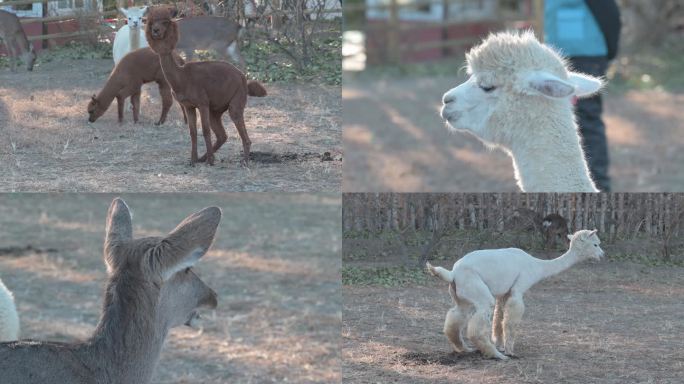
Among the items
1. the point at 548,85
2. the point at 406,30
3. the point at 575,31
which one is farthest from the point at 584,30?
the point at 406,30

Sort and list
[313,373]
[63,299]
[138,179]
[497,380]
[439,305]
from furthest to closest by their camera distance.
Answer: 1. [63,299]
2. [313,373]
3. [138,179]
4. [439,305]
5. [497,380]

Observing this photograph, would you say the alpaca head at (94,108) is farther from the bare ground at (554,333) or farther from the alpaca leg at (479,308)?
the alpaca leg at (479,308)

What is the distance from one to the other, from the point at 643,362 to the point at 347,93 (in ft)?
69.1

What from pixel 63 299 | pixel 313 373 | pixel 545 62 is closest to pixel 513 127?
pixel 545 62

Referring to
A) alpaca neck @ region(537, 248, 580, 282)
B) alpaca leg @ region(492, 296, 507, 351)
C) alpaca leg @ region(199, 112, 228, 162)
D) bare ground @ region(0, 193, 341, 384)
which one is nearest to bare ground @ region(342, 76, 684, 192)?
bare ground @ region(0, 193, 341, 384)

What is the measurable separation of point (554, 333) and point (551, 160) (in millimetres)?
1406

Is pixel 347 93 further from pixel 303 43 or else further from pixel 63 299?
pixel 303 43

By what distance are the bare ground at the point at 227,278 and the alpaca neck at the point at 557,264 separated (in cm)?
381

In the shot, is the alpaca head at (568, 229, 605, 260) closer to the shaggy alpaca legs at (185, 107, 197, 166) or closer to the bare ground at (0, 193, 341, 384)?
the shaggy alpaca legs at (185, 107, 197, 166)

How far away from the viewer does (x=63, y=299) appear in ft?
37.1

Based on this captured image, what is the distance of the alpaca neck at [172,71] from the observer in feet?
18.0

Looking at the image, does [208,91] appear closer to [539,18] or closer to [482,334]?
[482,334]

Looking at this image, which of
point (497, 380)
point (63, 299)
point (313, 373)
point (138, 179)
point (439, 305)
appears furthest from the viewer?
point (63, 299)

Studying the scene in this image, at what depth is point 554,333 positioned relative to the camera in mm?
4746
